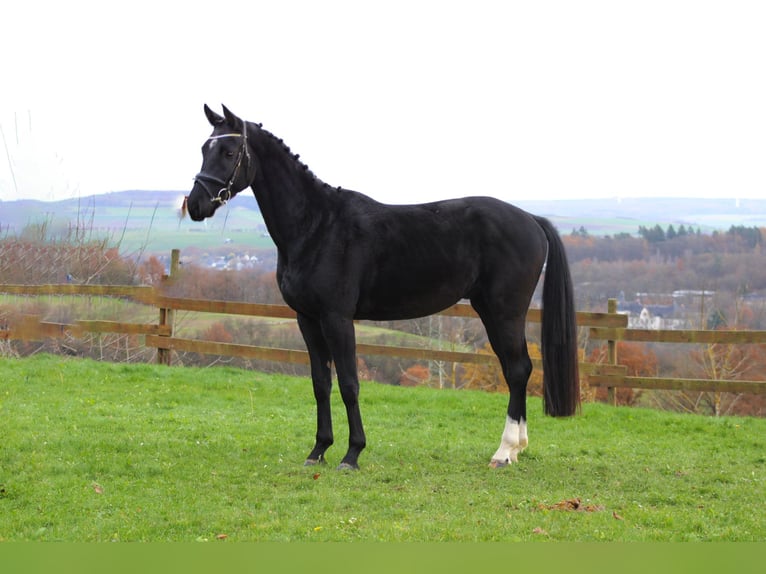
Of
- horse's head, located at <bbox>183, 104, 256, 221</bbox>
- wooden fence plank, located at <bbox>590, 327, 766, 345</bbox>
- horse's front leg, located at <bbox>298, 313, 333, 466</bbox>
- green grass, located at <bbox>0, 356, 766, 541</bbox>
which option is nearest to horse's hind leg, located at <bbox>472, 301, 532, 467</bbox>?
green grass, located at <bbox>0, 356, 766, 541</bbox>

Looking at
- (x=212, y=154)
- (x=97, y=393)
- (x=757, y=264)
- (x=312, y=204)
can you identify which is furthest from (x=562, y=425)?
(x=757, y=264)

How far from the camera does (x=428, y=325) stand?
16688 mm

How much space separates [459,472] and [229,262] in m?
8.67

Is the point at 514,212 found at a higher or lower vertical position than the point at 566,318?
higher

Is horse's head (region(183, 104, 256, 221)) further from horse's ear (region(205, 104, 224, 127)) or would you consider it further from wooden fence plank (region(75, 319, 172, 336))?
wooden fence plank (region(75, 319, 172, 336))

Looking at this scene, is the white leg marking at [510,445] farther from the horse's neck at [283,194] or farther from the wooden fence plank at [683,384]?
the wooden fence plank at [683,384]

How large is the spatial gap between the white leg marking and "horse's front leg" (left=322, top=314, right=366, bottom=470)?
1.05 meters

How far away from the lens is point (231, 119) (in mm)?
5551

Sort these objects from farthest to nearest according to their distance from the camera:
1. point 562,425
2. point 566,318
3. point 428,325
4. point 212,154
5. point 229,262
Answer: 1. point 428,325
2. point 229,262
3. point 562,425
4. point 566,318
5. point 212,154

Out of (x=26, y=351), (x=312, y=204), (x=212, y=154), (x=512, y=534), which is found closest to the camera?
(x=512, y=534)

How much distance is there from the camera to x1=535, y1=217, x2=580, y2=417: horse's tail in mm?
6266

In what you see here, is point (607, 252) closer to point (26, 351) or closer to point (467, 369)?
point (467, 369)

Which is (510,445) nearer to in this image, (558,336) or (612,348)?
(558,336)

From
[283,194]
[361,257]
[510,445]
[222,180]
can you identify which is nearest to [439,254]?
[361,257]
